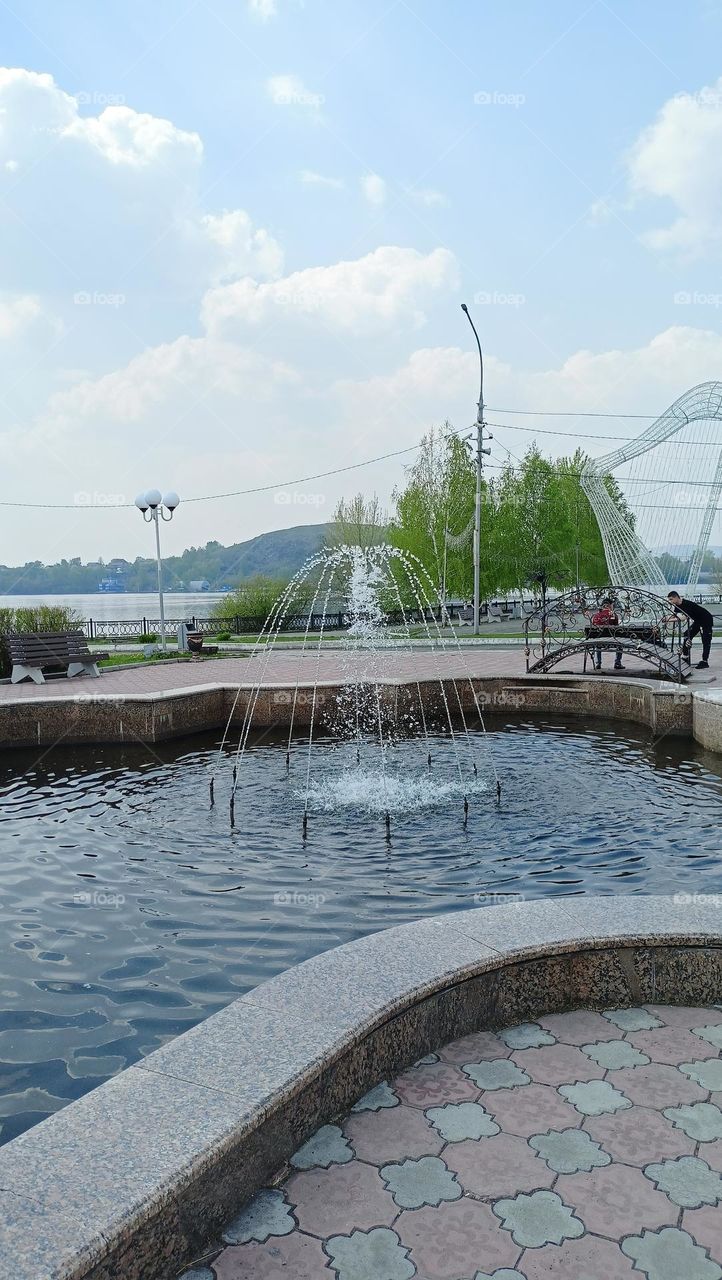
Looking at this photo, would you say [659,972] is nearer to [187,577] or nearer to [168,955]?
[168,955]

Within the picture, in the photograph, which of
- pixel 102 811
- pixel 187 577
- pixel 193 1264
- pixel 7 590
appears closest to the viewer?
pixel 193 1264

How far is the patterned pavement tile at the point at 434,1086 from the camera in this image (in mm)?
3092

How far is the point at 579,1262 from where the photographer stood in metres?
2.31

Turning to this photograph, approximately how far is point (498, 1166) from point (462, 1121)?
0.26m

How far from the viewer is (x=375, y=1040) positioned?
316cm

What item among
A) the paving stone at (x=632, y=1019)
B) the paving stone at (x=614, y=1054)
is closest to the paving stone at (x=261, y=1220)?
the paving stone at (x=614, y=1054)

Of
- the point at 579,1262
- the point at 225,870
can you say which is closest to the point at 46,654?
the point at 225,870

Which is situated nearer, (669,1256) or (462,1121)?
(669,1256)

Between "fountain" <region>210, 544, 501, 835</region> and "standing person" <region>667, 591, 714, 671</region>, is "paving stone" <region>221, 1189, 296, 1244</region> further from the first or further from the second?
"standing person" <region>667, 591, 714, 671</region>

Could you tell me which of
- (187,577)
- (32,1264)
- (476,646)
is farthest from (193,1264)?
(187,577)

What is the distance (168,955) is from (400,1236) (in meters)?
2.74

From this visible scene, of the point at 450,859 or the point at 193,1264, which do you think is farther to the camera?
the point at 450,859

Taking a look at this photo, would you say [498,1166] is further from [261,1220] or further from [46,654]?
[46,654]

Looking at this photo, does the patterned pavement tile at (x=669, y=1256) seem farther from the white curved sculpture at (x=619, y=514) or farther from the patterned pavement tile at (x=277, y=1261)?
the white curved sculpture at (x=619, y=514)
